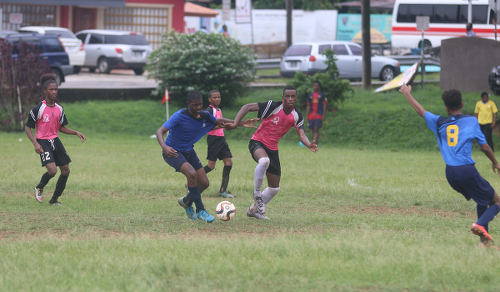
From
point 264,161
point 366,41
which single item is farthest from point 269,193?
point 366,41

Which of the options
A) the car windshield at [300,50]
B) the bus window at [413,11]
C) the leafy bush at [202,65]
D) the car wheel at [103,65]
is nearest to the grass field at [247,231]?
the leafy bush at [202,65]

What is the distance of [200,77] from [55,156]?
15.9 meters

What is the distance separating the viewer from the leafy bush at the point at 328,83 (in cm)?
2589

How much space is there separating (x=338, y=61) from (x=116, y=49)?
10053 millimetres

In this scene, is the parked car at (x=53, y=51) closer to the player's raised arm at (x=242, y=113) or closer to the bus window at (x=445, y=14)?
the bus window at (x=445, y=14)

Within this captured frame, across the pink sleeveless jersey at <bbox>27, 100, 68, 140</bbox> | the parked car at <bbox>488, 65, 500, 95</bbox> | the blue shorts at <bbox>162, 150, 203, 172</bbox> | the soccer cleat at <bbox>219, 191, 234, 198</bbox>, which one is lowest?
the soccer cleat at <bbox>219, 191, 234, 198</bbox>

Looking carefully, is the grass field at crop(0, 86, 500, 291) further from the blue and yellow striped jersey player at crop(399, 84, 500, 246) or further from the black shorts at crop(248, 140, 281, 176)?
the black shorts at crop(248, 140, 281, 176)

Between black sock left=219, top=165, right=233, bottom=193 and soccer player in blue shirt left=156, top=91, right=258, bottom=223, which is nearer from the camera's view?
soccer player in blue shirt left=156, top=91, right=258, bottom=223

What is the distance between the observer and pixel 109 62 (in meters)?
36.4

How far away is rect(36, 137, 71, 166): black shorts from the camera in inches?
476

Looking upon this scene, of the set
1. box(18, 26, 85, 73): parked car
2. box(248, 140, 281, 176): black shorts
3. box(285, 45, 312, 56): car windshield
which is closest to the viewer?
box(248, 140, 281, 176): black shorts

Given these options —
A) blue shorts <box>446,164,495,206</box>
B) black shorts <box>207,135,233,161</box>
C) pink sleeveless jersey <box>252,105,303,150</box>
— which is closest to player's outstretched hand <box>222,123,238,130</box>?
pink sleeveless jersey <box>252,105,303,150</box>

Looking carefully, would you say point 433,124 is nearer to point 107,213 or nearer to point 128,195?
point 107,213

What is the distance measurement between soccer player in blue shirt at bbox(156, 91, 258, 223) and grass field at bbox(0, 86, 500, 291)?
0.40m
